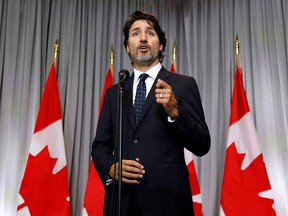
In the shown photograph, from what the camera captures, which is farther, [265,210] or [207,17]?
[207,17]

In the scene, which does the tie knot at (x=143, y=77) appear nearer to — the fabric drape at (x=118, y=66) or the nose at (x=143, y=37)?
the nose at (x=143, y=37)

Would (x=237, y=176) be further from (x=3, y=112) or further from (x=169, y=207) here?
(x=3, y=112)

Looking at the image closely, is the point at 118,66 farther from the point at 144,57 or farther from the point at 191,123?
the point at 191,123

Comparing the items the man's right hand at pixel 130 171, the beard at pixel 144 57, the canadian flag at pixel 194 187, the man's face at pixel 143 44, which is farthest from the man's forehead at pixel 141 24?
the canadian flag at pixel 194 187

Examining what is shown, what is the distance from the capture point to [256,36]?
3.60 metres

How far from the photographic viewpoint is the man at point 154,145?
140 cm

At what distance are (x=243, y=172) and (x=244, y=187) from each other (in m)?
0.12

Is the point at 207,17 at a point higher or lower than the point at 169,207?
higher

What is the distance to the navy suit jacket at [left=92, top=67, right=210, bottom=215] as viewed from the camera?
1.41 metres

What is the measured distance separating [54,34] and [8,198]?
1670 millimetres

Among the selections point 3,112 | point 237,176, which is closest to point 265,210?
point 237,176

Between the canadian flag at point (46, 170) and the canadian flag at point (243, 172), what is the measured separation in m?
1.40

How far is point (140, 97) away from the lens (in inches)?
64.4

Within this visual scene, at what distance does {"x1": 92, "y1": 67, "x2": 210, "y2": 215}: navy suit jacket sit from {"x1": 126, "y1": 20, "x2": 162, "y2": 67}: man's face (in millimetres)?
161
